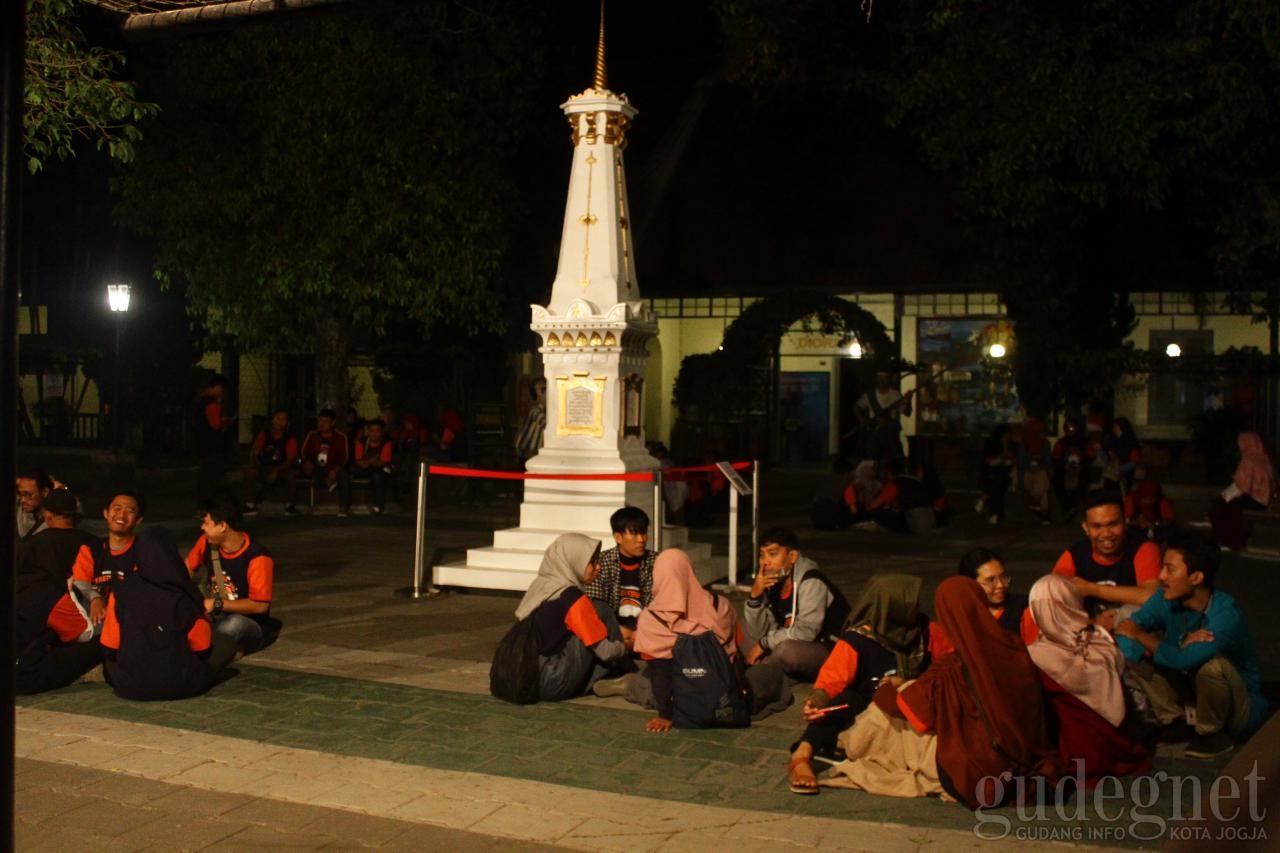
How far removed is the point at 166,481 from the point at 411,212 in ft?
28.6

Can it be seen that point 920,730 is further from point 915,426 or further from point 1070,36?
point 915,426

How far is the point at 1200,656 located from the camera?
245 inches

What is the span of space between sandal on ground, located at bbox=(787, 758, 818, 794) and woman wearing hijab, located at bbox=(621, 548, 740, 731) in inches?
50.1

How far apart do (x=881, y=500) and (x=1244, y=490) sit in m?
4.19

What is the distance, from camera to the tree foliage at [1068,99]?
1230cm

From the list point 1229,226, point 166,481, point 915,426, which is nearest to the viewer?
point 1229,226

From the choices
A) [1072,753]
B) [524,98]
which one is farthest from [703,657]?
[524,98]

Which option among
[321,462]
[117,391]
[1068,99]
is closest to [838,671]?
[1068,99]

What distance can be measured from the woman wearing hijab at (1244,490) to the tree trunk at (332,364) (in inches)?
476

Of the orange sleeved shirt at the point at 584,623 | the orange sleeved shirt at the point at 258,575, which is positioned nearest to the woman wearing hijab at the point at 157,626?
the orange sleeved shirt at the point at 258,575

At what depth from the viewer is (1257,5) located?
36.7 feet

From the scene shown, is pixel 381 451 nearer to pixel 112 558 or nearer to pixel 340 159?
pixel 340 159

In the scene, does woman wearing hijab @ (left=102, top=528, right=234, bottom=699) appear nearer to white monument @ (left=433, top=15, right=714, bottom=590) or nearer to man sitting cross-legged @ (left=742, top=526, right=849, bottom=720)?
man sitting cross-legged @ (left=742, top=526, right=849, bottom=720)

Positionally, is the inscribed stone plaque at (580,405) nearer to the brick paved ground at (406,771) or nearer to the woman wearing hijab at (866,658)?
the brick paved ground at (406,771)
